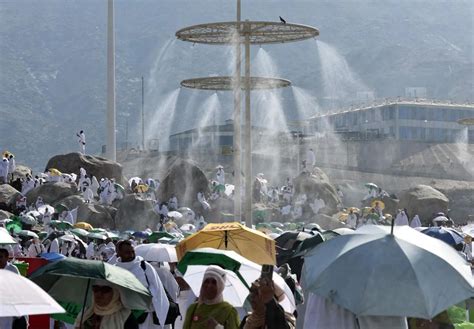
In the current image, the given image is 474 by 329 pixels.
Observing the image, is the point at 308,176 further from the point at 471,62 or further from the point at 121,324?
the point at 471,62

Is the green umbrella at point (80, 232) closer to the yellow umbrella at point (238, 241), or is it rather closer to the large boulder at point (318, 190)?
the yellow umbrella at point (238, 241)

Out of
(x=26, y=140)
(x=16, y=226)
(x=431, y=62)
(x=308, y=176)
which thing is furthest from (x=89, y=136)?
(x=16, y=226)

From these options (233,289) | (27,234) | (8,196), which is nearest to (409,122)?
(8,196)

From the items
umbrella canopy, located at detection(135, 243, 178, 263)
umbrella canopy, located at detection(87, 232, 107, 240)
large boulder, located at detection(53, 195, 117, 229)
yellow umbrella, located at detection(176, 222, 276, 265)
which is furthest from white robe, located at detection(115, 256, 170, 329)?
large boulder, located at detection(53, 195, 117, 229)

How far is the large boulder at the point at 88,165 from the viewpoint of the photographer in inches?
1721

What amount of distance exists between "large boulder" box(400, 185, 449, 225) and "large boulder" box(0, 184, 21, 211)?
15.5 m

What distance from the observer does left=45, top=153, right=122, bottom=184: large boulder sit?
43.7 metres

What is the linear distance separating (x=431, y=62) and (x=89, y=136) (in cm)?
5630

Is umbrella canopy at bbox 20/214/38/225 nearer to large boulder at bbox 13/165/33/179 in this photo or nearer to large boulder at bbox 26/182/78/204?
large boulder at bbox 26/182/78/204

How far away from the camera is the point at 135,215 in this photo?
37.2 meters

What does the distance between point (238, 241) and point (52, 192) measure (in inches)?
1059

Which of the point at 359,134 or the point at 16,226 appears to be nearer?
the point at 16,226

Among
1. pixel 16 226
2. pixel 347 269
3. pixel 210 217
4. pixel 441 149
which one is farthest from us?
pixel 441 149

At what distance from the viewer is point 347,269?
7219mm
